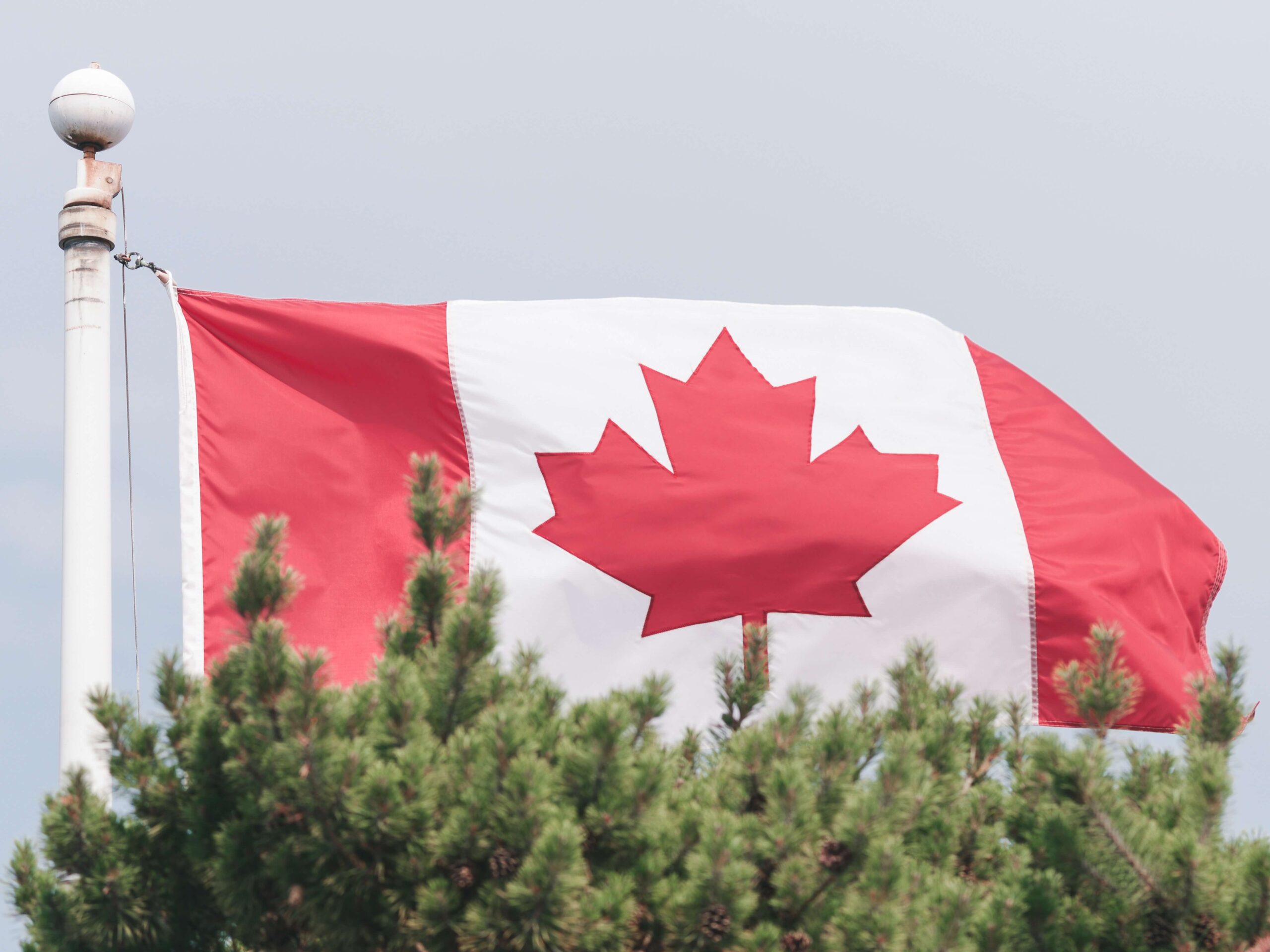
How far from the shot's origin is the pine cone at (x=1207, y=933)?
217 inches

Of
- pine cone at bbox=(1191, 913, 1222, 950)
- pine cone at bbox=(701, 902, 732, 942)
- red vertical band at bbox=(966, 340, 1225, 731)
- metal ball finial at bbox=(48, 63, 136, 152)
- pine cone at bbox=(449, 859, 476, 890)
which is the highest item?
metal ball finial at bbox=(48, 63, 136, 152)

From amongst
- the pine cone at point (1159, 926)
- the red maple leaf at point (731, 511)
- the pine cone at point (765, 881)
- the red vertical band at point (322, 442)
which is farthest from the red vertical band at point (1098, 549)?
the pine cone at point (765, 881)

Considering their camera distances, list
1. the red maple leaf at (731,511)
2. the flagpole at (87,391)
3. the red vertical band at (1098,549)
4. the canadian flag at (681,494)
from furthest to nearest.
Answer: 1. the red vertical band at (1098,549)
2. the red maple leaf at (731,511)
3. the canadian flag at (681,494)
4. the flagpole at (87,391)

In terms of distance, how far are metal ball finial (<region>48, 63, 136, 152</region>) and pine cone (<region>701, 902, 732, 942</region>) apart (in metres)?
5.70

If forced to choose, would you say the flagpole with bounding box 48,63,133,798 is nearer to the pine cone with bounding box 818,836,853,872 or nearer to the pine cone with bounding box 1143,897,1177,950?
the pine cone with bounding box 818,836,853,872

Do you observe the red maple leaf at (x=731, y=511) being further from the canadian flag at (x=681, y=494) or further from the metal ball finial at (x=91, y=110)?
the metal ball finial at (x=91, y=110)

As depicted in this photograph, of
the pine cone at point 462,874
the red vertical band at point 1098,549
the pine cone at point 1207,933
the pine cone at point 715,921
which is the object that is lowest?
the pine cone at point 1207,933

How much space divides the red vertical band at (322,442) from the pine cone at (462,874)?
3861 mm

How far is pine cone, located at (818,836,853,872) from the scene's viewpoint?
5414 mm

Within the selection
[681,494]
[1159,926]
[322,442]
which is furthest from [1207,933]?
[322,442]

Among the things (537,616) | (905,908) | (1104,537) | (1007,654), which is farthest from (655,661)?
(905,908)

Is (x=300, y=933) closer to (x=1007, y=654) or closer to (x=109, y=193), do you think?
(x=109, y=193)

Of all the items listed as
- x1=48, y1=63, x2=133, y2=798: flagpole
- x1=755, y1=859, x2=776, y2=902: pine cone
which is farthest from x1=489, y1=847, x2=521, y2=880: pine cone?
x1=48, y1=63, x2=133, y2=798: flagpole

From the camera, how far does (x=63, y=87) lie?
9.01 meters
